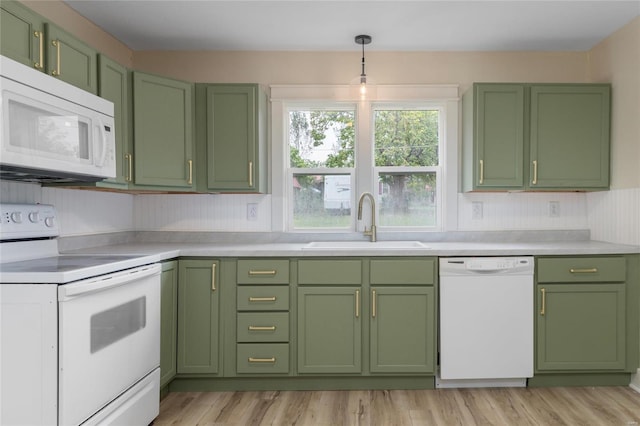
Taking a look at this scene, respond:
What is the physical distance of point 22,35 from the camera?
1864 millimetres

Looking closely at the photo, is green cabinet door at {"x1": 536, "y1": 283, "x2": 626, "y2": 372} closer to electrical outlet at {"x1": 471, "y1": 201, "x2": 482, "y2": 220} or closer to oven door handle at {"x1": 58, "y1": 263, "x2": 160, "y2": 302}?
electrical outlet at {"x1": 471, "y1": 201, "x2": 482, "y2": 220}

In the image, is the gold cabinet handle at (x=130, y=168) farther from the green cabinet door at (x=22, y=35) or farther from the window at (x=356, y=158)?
the window at (x=356, y=158)

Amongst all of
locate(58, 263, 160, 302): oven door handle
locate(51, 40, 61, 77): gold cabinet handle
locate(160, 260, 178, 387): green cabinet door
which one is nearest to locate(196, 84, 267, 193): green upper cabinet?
locate(160, 260, 178, 387): green cabinet door

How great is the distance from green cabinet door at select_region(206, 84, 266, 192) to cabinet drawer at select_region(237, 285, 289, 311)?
2.47 ft

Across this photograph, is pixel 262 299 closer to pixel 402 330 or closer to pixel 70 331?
pixel 402 330

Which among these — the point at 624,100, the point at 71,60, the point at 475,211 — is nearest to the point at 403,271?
the point at 475,211

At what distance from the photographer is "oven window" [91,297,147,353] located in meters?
1.79

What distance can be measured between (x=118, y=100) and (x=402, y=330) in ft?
7.45

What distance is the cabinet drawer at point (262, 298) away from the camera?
2672 mm

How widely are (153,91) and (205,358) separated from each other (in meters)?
1.77

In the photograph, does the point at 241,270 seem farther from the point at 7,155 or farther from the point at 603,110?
the point at 603,110

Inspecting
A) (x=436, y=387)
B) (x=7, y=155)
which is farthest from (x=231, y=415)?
(x=7, y=155)

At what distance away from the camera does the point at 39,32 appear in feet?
6.40

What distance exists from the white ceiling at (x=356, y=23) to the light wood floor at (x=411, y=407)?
242 centimetres
